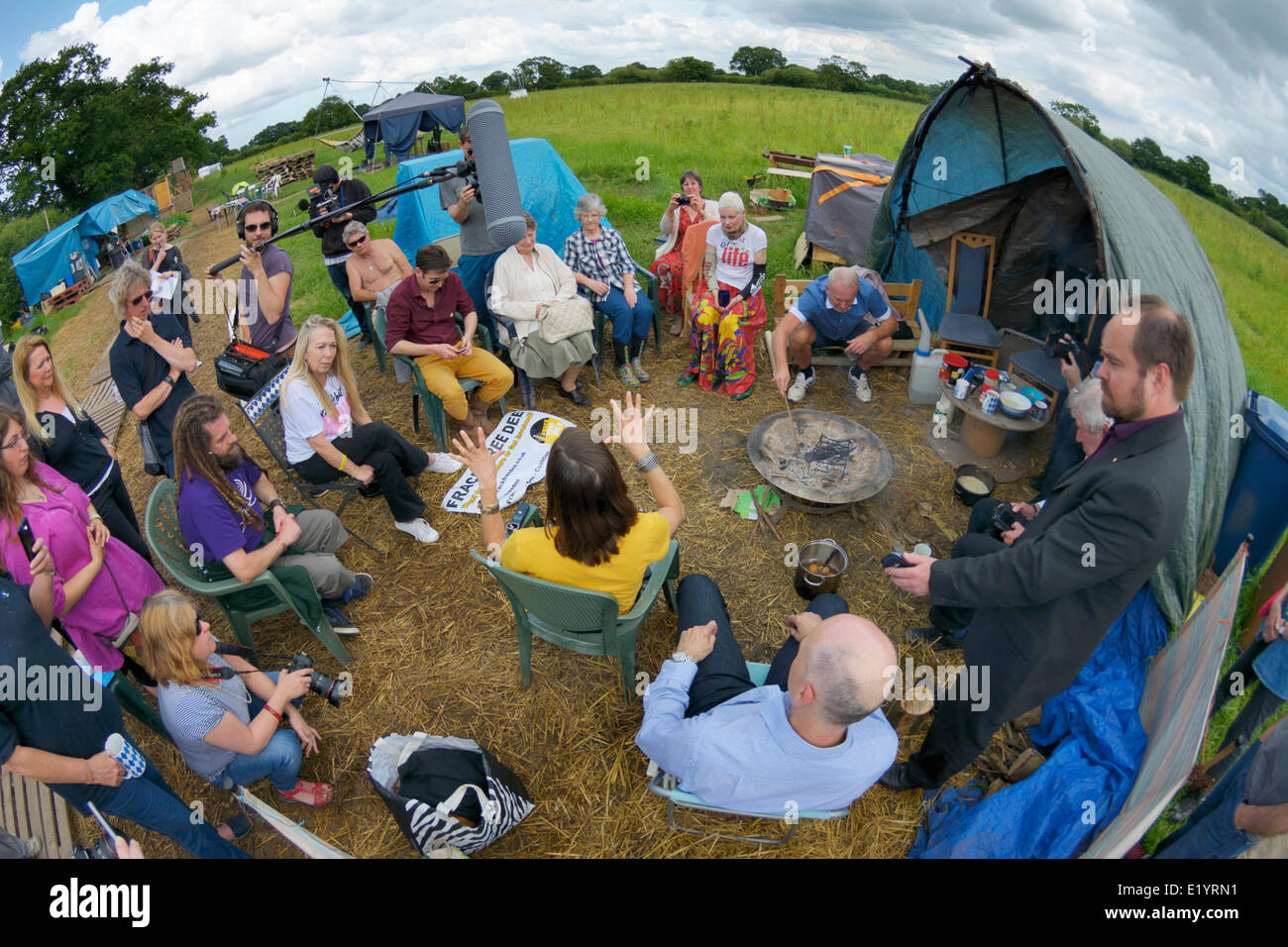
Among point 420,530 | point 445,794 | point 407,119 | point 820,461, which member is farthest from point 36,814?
point 407,119

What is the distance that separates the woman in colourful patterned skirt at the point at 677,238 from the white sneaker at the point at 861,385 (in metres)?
2.14

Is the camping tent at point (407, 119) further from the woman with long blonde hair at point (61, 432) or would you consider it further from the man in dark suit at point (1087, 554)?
the man in dark suit at point (1087, 554)

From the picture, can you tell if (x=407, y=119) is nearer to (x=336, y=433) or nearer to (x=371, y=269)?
(x=371, y=269)

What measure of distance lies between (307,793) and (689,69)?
40.1 meters

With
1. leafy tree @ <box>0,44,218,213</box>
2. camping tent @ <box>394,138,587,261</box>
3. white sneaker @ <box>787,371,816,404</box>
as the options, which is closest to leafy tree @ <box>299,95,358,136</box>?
leafy tree @ <box>0,44,218,213</box>

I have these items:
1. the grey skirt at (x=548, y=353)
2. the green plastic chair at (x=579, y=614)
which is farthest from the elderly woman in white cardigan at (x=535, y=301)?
the green plastic chair at (x=579, y=614)

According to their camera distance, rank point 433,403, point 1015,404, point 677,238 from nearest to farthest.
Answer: point 1015,404, point 433,403, point 677,238

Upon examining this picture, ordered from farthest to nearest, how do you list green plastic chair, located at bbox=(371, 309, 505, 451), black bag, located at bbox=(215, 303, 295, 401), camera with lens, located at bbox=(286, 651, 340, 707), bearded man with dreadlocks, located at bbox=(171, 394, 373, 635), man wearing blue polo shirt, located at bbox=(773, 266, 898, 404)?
man wearing blue polo shirt, located at bbox=(773, 266, 898, 404) → green plastic chair, located at bbox=(371, 309, 505, 451) → black bag, located at bbox=(215, 303, 295, 401) → bearded man with dreadlocks, located at bbox=(171, 394, 373, 635) → camera with lens, located at bbox=(286, 651, 340, 707)

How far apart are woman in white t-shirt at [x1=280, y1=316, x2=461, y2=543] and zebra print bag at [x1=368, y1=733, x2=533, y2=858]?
2.09 m

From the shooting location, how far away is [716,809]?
2.29 metres

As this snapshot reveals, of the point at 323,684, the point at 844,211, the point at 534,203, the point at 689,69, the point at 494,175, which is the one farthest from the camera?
the point at 689,69

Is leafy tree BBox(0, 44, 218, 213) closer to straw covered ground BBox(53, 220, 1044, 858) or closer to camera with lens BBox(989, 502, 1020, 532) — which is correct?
straw covered ground BBox(53, 220, 1044, 858)

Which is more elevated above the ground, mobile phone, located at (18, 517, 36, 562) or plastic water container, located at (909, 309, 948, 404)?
plastic water container, located at (909, 309, 948, 404)

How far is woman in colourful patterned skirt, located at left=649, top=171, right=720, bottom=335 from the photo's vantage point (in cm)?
719
